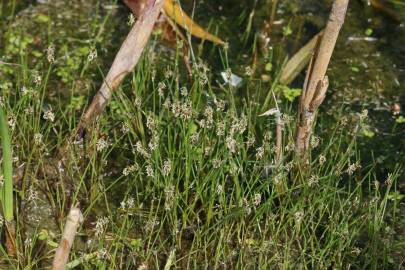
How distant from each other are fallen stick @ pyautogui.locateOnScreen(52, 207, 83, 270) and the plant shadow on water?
0.29 meters

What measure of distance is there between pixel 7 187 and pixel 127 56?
739 mm

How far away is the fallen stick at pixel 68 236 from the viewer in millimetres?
1932

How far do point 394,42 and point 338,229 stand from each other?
1340 mm

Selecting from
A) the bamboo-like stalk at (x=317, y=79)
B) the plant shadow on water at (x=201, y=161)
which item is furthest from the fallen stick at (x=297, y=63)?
the bamboo-like stalk at (x=317, y=79)

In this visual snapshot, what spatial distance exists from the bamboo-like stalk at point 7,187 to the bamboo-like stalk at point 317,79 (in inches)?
36.6

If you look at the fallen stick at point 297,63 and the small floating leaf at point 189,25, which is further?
the small floating leaf at point 189,25

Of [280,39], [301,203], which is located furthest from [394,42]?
[301,203]

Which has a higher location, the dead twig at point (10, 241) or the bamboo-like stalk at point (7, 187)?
the bamboo-like stalk at point (7, 187)

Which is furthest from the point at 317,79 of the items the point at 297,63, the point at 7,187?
the point at 7,187

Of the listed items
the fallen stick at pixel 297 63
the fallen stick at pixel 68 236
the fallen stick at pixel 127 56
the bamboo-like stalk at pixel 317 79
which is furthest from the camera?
the fallen stick at pixel 297 63

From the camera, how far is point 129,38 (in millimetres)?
2818

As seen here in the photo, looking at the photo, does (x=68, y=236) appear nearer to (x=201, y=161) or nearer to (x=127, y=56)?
(x=201, y=161)

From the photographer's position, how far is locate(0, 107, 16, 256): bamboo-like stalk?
85.4 inches

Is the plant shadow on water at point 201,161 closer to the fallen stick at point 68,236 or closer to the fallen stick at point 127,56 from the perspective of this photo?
the fallen stick at point 127,56
